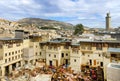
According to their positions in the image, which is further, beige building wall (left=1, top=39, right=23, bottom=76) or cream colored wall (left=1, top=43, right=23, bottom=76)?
beige building wall (left=1, top=39, right=23, bottom=76)

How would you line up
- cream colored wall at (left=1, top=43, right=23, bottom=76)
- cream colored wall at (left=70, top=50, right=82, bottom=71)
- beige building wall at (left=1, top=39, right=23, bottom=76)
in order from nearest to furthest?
cream colored wall at (left=1, top=43, right=23, bottom=76) → beige building wall at (left=1, top=39, right=23, bottom=76) → cream colored wall at (left=70, top=50, right=82, bottom=71)

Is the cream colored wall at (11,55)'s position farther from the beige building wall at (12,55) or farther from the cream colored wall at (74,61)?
the cream colored wall at (74,61)

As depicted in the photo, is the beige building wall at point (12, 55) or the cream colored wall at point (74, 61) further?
the cream colored wall at point (74, 61)

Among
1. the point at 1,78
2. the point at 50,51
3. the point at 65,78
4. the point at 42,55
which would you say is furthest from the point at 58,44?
the point at 1,78

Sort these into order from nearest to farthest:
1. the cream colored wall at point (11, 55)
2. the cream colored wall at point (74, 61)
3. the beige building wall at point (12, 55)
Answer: the cream colored wall at point (11, 55) < the beige building wall at point (12, 55) < the cream colored wall at point (74, 61)

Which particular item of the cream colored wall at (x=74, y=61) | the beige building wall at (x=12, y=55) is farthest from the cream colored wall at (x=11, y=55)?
the cream colored wall at (x=74, y=61)

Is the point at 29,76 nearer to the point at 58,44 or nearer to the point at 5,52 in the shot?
the point at 5,52

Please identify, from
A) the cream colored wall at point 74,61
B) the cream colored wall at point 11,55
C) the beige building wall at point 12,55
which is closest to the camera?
the cream colored wall at point 11,55

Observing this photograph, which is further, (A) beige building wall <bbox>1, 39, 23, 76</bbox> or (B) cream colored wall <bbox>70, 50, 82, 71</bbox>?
(B) cream colored wall <bbox>70, 50, 82, 71</bbox>

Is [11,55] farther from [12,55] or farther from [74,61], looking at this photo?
[74,61]

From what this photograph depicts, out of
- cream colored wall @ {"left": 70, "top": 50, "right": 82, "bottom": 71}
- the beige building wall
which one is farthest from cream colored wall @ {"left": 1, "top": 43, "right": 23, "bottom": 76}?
cream colored wall @ {"left": 70, "top": 50, "right": 82, "bottom": 71}

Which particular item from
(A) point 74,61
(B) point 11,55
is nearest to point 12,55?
(B) point 11,55

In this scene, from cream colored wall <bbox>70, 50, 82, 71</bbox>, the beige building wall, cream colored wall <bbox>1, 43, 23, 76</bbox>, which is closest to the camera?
cream colored wall <bbox>1, 43, 23, 76</bbox>

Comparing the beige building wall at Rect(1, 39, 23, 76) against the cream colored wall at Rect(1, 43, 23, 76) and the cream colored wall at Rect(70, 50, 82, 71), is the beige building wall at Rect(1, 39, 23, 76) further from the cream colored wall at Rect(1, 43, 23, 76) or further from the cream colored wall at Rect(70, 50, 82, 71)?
the cream colored wall at Rect(70, 50, 82, 71)
